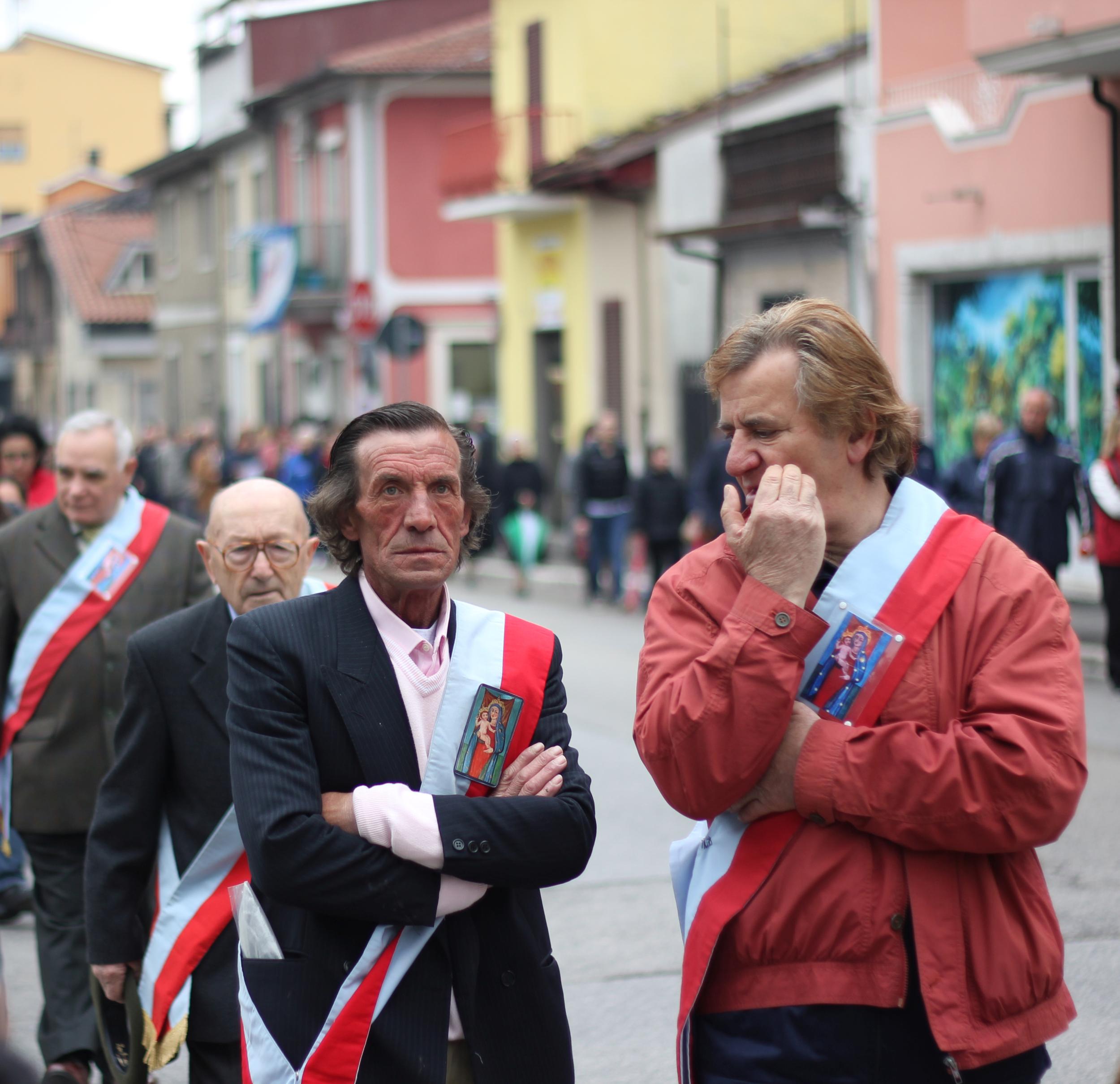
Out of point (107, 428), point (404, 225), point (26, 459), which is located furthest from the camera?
point (404, 225)

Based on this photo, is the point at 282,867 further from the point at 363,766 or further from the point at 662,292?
the point at 662,292

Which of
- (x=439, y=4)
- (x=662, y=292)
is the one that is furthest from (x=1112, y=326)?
(x=439, y=4)

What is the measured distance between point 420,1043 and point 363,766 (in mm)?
458

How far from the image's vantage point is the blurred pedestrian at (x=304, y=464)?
73.1 ft

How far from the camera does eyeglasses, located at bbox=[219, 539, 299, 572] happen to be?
13.7ft

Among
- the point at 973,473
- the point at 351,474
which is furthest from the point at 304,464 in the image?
the point at 351,474

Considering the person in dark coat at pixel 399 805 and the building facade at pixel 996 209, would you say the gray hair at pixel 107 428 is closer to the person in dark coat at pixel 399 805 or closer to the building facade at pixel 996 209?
the person in dark coat at pixel 399 805

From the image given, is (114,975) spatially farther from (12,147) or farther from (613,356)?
(12,147)

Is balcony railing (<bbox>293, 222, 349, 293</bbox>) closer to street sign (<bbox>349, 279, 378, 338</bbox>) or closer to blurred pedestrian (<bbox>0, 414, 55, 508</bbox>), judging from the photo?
street sign (<bbox>349, 279, 378, 338</bbox>)

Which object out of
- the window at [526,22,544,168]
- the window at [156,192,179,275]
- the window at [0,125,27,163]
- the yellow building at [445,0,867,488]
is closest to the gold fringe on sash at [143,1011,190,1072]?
the yellow building at [445,0,867,488]

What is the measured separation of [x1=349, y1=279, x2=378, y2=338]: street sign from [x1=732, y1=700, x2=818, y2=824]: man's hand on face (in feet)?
65.7

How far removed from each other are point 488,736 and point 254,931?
1.69ft

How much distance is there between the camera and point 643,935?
22.0 ft

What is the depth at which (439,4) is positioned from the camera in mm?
37312
